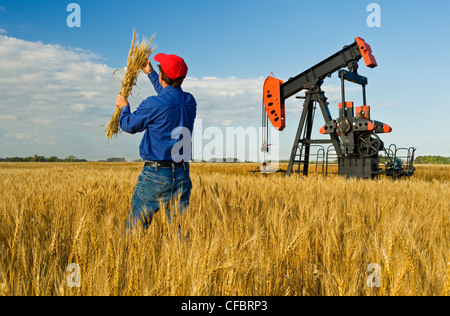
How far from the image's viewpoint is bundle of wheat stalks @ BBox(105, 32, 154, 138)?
4102 mm

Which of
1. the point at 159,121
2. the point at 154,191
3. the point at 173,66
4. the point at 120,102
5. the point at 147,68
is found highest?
the point at 147,68

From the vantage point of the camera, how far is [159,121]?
2996mm

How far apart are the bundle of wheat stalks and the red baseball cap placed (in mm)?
1128

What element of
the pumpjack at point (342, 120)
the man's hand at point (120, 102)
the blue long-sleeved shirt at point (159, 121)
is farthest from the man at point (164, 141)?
the pumpjack at point (342, 120)

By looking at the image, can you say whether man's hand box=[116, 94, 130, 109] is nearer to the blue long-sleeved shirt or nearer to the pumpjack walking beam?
the blue long-sleeved shirt

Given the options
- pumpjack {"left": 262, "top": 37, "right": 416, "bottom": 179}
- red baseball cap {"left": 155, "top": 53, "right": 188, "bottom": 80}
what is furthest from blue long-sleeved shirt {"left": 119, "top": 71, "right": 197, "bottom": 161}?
pumpjack {"left": 262, "top": 37, "right": 416, "bottom": 179}

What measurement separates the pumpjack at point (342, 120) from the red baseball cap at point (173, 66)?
8.24 meters

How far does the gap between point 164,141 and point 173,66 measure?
2.31 ft

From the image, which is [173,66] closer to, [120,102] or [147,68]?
[120,102]

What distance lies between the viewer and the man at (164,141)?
290cm

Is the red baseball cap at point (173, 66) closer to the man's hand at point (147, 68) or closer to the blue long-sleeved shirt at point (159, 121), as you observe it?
the blue long-sleeved shirt at point (159, 121)

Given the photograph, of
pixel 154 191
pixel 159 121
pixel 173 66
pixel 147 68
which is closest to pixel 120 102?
pixel 159 121
